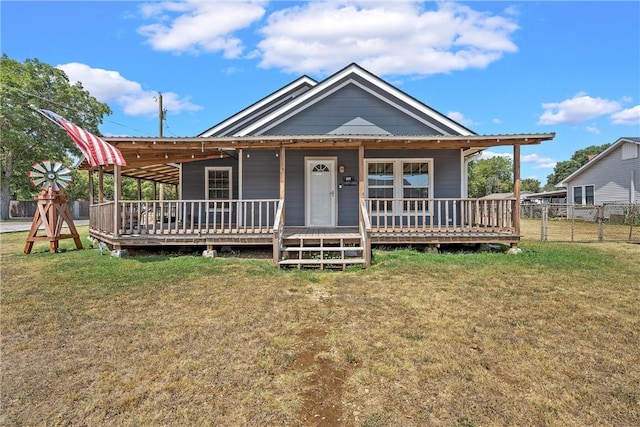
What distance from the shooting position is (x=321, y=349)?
363 cm

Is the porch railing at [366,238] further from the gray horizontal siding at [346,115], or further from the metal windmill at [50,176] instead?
the metal windmill at [50,176]

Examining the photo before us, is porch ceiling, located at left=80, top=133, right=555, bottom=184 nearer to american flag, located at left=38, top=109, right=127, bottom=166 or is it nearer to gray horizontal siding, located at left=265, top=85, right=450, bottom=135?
american flag, located at left=38, top=109, right=127, bottom=166

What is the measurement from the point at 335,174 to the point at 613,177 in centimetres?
2175

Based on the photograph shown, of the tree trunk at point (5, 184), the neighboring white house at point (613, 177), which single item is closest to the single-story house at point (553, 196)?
the neighboring white house at point (613, 177)

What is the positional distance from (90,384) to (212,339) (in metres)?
1.19

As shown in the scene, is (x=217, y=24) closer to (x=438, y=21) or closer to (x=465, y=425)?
(x=438, y=21)

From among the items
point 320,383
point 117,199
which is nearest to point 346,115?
point 117,199

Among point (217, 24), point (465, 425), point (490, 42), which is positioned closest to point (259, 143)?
point (217, 24)

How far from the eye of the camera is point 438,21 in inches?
378

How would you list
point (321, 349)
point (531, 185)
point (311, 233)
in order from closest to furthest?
point (321, 349) < point (311, 233) < point (531, 185)

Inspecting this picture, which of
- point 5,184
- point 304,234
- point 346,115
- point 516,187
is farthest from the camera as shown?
point 5,184

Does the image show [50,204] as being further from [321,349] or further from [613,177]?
[613,177]

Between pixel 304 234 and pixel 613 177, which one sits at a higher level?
pixel 613 177

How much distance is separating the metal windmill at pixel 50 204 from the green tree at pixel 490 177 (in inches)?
2737
